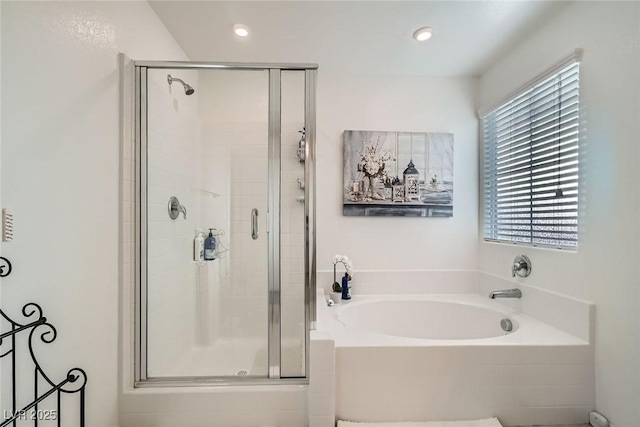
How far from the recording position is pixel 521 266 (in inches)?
69.9

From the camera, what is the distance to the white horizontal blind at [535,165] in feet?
4.91

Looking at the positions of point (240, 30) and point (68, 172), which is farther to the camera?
point (240, 30)

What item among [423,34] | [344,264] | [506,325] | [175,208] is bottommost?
[506,325]

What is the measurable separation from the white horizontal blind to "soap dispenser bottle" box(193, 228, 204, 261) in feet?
7.35

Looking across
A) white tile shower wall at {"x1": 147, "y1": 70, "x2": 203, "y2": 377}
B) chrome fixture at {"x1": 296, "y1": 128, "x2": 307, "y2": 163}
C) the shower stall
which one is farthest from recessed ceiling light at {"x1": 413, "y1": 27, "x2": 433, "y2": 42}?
white tile shower wall at {"x1": 147, "y1": 70, "x2": 203, "y2": 377}

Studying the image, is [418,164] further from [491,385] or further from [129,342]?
[129,342]

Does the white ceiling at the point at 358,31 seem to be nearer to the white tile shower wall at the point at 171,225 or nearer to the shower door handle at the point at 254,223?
the white tile shower wall at the point at 171,225

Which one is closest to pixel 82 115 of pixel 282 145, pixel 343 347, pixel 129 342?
pixel 282 145

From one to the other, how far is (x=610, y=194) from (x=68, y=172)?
2361mm

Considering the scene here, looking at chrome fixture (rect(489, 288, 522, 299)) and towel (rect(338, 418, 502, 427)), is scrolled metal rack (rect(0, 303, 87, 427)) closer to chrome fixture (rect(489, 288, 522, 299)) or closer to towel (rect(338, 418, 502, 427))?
towel (rect(338, 418, 502, 427))

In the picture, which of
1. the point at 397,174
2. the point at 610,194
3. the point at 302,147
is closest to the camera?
the point at 610,194

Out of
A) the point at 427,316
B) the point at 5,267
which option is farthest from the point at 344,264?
the point at 5,267

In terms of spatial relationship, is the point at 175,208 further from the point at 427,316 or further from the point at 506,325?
the point at 506,325

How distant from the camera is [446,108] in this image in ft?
7.45
